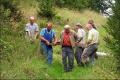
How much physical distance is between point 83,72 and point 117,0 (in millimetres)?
2976

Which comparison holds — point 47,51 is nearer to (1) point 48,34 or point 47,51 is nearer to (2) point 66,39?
(1) point 48,34

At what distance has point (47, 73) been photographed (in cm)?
1792

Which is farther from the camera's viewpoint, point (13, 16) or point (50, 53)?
point (13, 16)

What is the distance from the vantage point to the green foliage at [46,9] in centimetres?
3228

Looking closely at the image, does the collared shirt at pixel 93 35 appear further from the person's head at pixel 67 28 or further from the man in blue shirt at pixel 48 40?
the man in blue shirt at pixel 48 40

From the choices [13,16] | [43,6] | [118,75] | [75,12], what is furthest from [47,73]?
[75,12]

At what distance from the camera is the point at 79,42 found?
1998 cm

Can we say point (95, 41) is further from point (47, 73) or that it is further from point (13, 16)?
point (13, 16)

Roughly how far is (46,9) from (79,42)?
13671mm

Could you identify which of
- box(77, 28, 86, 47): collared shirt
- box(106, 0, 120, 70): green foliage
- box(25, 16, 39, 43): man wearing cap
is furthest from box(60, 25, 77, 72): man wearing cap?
box(25, 16, 39, 43): man wearing cap

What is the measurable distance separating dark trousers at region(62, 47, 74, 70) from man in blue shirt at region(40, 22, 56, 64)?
34.7 inches

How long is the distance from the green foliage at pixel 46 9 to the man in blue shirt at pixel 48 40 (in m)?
12.3

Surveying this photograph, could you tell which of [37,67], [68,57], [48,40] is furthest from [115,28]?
[48,40]

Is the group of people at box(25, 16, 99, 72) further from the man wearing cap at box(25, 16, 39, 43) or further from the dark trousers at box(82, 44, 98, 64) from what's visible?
the man wearing cap at box(25, 16, 39, 43)
